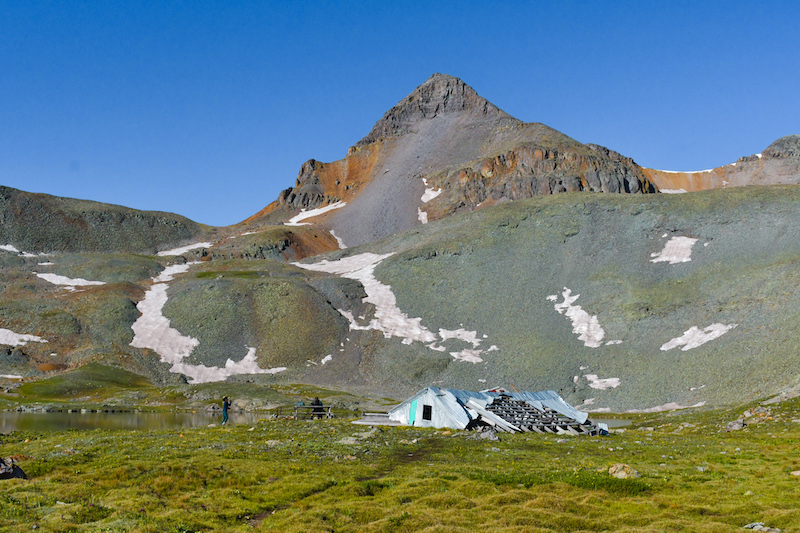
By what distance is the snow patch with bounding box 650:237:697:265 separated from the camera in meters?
113

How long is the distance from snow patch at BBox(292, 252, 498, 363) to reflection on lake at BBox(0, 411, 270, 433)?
40907 millimetres

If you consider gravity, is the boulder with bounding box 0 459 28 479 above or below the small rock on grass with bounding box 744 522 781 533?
above

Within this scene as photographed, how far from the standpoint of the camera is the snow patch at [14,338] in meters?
107

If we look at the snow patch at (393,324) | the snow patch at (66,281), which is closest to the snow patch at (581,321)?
the snow patch at (393,324)

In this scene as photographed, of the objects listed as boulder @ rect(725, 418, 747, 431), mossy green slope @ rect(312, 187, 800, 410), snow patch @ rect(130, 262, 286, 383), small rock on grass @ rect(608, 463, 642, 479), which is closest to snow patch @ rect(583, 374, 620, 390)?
mossy green slope @ rect(312, 187, 800, 410)

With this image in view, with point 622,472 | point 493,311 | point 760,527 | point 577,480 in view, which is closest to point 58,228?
point 493,311

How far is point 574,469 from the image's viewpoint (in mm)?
28156

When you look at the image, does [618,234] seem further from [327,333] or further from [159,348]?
[159,348]

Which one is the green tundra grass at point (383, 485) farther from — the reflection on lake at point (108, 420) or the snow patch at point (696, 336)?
the snow patch at point (696, 336)

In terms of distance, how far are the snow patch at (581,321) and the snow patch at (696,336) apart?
10.5 m

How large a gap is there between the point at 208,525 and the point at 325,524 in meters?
3.30

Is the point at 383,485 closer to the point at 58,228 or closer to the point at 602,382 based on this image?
the point at 602,382

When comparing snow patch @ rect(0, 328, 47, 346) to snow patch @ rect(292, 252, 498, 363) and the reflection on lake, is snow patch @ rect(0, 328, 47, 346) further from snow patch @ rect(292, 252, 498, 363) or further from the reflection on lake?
snow patch @ rect(292, 252, 498, 363)

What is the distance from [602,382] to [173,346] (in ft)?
230
